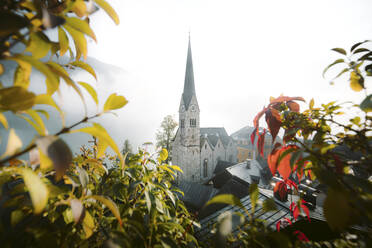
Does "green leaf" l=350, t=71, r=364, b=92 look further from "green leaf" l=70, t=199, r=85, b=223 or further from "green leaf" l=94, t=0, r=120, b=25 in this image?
"green leaf" l=70, t=199, r=85, b=223

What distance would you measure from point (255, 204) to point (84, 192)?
0.62m

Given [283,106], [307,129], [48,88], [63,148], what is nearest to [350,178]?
[307,129]

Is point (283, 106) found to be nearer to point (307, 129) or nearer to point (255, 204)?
point (307, 129)

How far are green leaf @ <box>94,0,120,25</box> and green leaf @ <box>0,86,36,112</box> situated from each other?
1.38 feet

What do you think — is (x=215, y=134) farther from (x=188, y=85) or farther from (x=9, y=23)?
(x=9, y=23)

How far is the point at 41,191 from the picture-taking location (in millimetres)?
309

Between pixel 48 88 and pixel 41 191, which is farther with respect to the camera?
pixel 48 88

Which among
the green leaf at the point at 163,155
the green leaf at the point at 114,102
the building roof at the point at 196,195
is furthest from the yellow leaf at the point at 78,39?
the building roof at the point at 196,195

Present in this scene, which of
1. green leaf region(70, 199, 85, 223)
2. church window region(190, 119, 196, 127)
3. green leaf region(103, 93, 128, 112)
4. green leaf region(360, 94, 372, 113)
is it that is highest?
green leaf region(103, 93, 128, 112)

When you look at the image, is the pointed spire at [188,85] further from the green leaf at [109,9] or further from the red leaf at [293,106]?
the green leaf at [109,9]

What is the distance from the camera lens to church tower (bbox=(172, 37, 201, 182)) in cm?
1912

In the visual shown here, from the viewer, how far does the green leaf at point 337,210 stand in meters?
0.35

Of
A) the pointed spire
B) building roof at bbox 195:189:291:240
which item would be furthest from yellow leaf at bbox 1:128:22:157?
the pointed spire

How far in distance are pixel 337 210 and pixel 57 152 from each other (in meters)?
0.68
